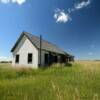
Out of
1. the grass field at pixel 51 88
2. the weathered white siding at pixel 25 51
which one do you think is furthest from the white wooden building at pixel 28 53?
the grass field at pixel 51 88

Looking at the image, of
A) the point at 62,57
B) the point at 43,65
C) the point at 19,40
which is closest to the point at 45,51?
the point at 43,65

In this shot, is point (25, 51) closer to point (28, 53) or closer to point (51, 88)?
point (28, 53)

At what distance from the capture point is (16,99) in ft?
21.8

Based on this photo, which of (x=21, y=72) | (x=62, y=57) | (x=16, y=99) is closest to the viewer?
(x=16, y=99)

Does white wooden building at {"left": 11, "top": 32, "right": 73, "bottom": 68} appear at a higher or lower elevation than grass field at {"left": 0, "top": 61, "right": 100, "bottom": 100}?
higher

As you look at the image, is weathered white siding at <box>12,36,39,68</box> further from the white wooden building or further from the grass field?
the grass field

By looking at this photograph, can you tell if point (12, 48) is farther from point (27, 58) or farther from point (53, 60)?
point (53, 60)

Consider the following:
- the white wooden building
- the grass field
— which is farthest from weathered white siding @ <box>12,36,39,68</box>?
the grass field

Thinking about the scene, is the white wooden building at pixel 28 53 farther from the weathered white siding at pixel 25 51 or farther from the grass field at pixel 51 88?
the grass field at pixel 51 88

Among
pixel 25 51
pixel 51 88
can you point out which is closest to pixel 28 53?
pixel 25 51

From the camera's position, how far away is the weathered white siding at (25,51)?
2700 centimetres

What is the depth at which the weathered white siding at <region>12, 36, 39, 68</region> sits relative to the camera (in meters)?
27.0

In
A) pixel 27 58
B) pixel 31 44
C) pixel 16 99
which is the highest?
pixel 31 44

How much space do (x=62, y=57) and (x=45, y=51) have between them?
9.62 meters
